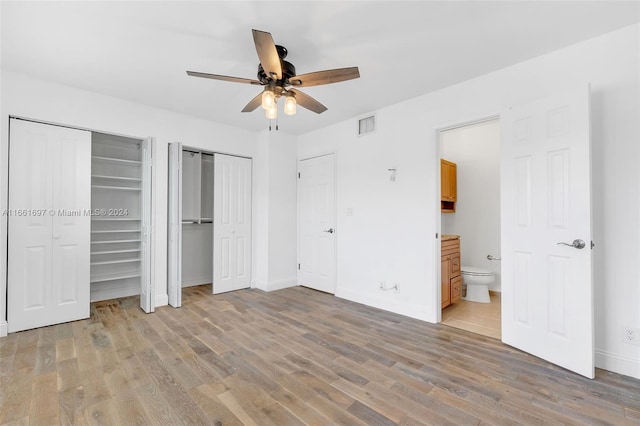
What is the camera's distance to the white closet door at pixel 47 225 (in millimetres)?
2879

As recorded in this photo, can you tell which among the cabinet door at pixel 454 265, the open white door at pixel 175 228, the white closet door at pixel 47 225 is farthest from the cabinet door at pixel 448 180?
the white closet door at pixel 47 225

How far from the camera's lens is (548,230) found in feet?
7.61

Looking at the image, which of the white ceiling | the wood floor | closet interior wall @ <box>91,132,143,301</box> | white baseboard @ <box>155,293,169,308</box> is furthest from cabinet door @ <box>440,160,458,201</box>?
closet interior wall @ <box>91,132,143,301</box>

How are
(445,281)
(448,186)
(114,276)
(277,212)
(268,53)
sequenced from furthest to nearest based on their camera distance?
(277,212)
(448,186)
(114,276)
(445,281)
(268,53)

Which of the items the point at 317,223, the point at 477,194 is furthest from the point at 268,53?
the point at 477,194

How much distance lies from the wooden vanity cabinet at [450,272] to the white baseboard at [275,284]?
2392mm

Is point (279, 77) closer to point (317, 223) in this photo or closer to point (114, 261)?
point (317, 223)

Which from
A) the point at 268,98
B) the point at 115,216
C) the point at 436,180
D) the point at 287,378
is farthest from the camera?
the point at 115,216

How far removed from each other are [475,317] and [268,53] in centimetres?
351

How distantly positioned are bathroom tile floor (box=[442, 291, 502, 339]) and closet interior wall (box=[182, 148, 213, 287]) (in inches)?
155

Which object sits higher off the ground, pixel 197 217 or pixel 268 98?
pixel 268 98

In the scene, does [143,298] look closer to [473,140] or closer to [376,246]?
[376,246]

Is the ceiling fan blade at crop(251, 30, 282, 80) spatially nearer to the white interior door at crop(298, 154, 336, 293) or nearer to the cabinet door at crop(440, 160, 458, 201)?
the white interior door at crop(298, 154, 336, 293)

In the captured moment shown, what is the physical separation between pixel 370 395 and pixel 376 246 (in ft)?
6.74
